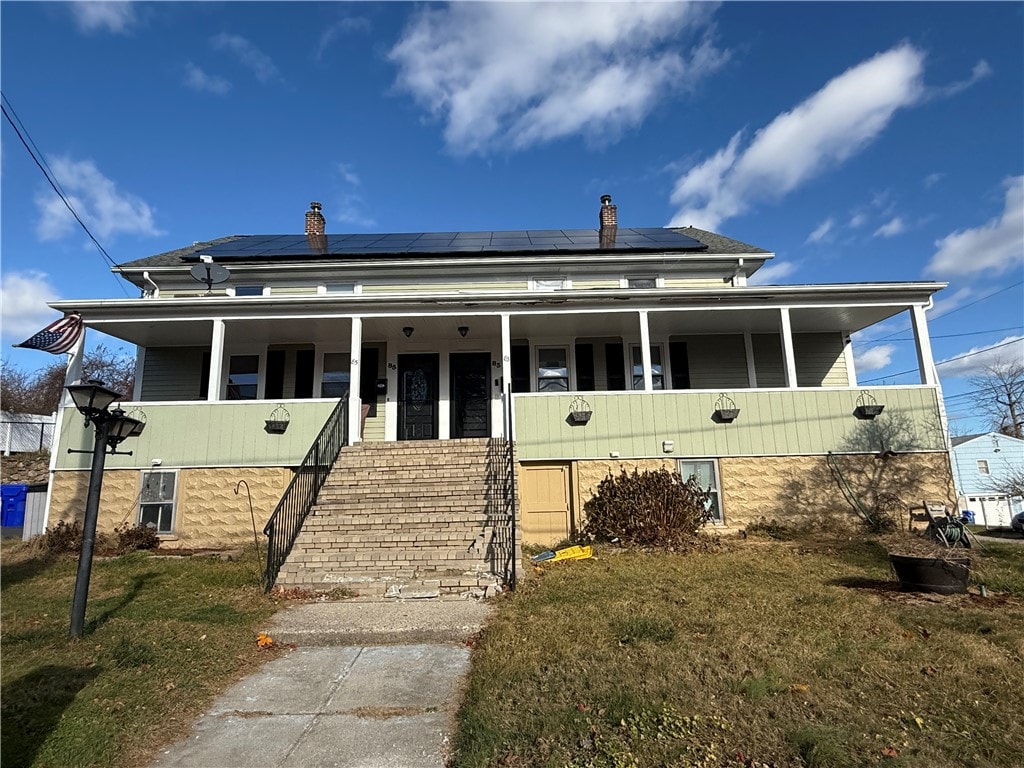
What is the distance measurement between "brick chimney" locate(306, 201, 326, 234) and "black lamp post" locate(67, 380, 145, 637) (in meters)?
13.5

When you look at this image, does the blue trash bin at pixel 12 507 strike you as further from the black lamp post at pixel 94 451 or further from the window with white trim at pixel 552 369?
the window with white trim at pixel 552 369

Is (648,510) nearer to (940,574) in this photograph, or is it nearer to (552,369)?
(940,574)

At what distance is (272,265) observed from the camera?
47.7 ft

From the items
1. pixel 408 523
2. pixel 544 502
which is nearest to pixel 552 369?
pixel 544 502

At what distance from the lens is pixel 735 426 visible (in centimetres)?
1095

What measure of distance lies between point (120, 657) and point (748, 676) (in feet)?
17.2

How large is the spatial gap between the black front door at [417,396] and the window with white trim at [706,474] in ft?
18.6

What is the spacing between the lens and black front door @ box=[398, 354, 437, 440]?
13.5m

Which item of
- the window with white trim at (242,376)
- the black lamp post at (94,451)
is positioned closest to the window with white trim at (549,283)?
the window with white trim at (242,376)

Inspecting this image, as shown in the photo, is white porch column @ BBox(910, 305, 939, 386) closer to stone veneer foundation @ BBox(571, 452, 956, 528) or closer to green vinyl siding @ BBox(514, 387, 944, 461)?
green vinyl siding @ BBox(514, 387, 944, 461)

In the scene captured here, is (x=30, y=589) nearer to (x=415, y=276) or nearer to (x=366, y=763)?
(x=366, y=763)

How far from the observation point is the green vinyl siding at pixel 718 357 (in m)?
13.8

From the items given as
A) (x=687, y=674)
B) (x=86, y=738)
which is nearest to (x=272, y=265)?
(x=86, y=738)

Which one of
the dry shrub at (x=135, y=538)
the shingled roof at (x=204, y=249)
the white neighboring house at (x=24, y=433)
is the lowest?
the dry shrub at (x=135, y=538)
